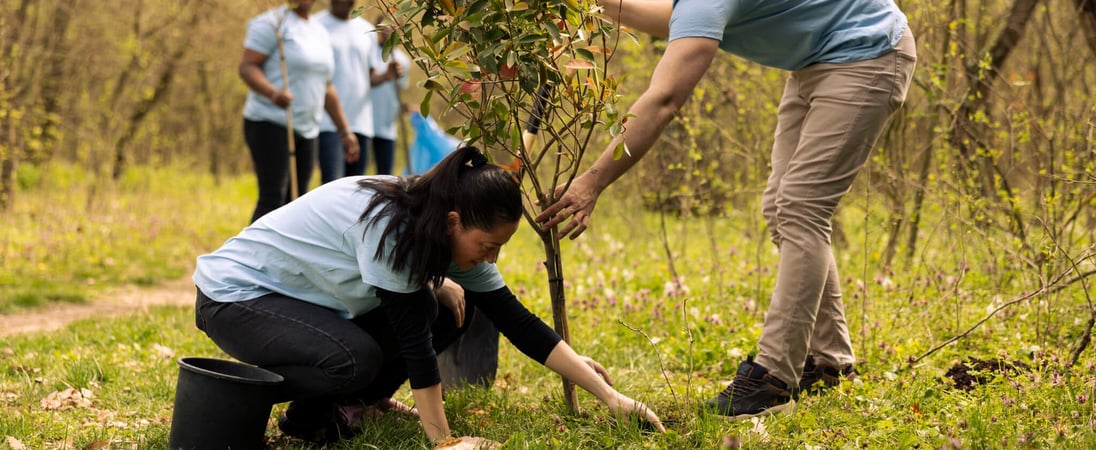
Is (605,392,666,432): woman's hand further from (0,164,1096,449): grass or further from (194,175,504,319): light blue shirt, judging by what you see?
(194,175,504,319): light blue shirt

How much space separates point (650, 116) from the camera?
282cm

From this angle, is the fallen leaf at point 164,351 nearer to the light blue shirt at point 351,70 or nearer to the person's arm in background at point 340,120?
the person's arm in background at point 340,120

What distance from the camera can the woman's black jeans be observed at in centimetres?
287

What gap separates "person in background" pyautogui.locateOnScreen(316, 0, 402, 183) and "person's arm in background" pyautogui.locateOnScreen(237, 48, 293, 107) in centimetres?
59

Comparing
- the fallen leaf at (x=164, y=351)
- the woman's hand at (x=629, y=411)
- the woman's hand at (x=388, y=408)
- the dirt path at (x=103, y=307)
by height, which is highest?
the woman's hand at (x=629, y=411)

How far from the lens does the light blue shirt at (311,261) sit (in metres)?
2.86

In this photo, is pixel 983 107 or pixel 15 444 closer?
pixel 15 444

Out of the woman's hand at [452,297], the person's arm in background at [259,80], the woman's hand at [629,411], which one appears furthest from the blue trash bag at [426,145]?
the woman's hand at [629,411]

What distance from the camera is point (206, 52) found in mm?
12656

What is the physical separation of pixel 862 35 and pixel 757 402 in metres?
1.18

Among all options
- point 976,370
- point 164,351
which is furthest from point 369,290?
point 976,370

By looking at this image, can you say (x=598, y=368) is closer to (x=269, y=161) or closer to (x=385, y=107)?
(x=269, y=161)

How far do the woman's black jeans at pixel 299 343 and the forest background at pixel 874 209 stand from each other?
97 centimetres

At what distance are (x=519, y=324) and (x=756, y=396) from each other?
79 centimetres
